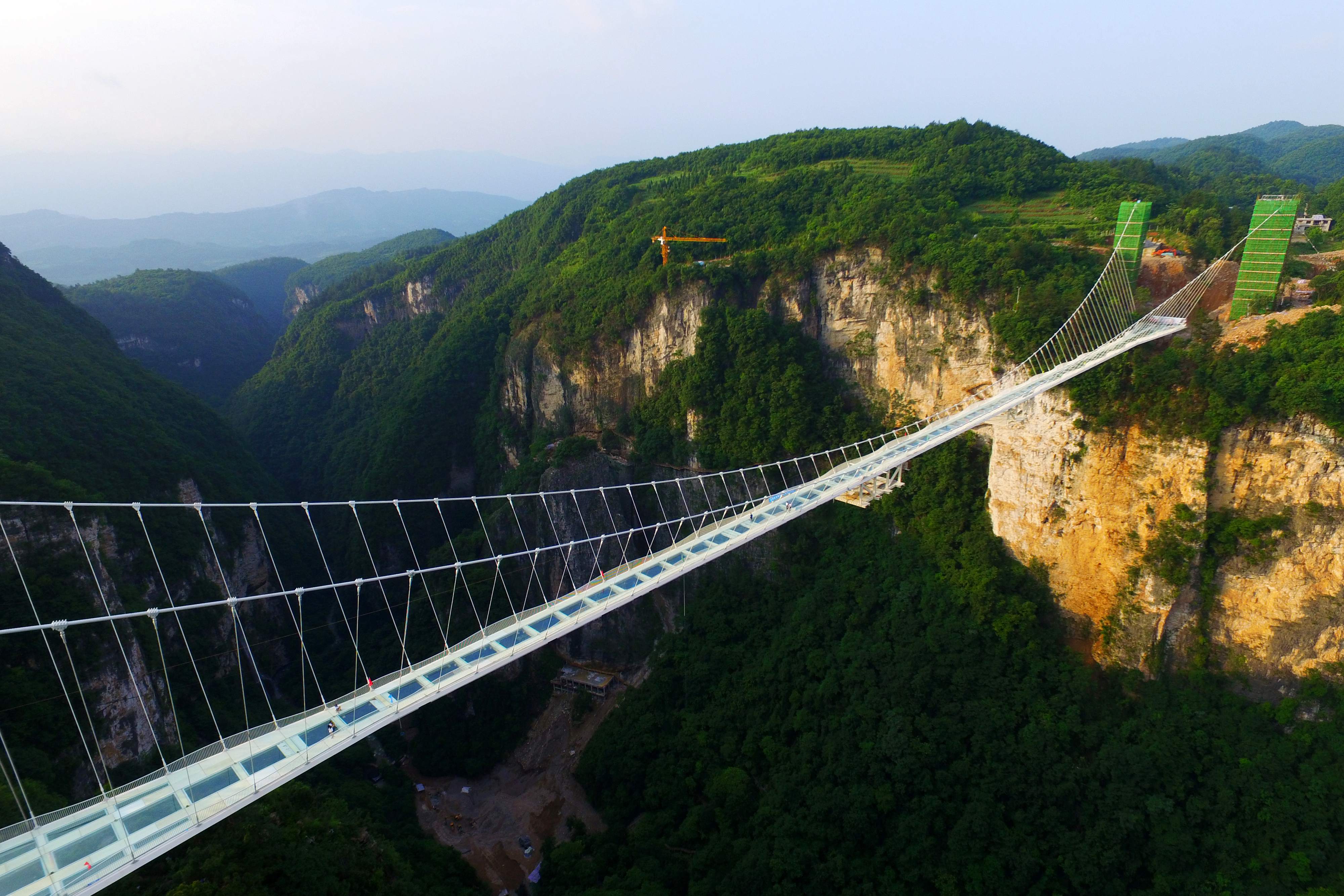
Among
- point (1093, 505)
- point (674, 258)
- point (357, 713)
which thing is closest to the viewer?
point (357, 713)

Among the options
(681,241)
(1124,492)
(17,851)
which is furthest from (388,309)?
(1124,492)

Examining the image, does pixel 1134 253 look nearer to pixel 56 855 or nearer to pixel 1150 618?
pixel 1150 618

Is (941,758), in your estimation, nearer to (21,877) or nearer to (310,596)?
(21,877)

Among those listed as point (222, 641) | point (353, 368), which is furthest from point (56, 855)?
point (353, 368)

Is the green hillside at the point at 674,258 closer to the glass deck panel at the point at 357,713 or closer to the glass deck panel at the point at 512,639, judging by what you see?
the glass deck panel at the point at 512,639

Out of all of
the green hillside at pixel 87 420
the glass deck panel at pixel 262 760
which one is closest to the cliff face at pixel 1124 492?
the glass deck panel at pixel 262 760

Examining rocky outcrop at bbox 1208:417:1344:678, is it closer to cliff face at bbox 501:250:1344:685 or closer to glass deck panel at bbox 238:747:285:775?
cliff face at bbox 501:250:1344:685
